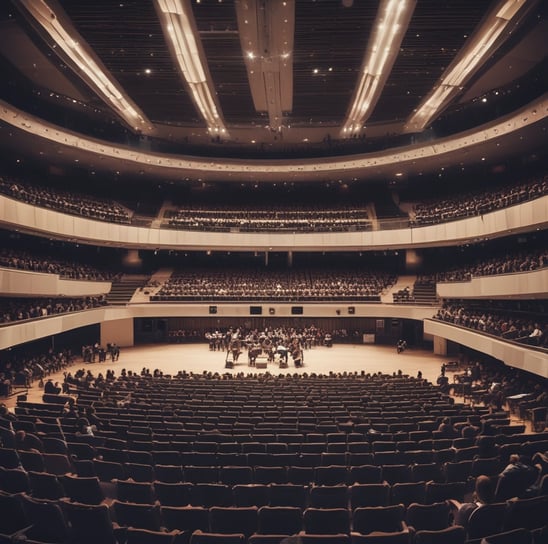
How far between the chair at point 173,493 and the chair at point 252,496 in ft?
2.16

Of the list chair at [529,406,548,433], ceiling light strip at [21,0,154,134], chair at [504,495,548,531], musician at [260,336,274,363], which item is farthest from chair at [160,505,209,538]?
musician at [260,336,274,363]

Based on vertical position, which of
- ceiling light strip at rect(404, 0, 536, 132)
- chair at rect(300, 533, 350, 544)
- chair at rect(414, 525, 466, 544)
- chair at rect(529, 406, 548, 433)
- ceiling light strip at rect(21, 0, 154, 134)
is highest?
ceiling light strip at rect(21, 0, 154, 134)

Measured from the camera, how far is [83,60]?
758 inches

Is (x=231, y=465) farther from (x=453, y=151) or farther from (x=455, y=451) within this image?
(x=453, y=151)

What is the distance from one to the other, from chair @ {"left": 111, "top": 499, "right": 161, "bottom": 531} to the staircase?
25.8m

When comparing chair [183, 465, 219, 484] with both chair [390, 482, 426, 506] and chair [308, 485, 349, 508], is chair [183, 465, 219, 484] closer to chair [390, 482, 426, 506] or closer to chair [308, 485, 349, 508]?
chair [308, 485, 349, 508]

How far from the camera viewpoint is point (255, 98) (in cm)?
2434

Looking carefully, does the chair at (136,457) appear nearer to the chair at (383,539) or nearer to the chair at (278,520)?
the chair at (278,520)

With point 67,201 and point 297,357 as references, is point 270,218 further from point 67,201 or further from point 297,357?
point 297,357

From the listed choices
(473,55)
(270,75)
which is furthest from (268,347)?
(473,55)

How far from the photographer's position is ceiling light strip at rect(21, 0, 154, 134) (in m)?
15.6

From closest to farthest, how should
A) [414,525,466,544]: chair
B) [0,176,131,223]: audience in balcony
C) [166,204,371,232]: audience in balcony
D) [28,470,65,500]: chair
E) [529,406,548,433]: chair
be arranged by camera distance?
[414,525,466,544]: chair, [28,470,65,500]: chair, [529,406,548,433]: chair, [0,176,131,223]: audience in balcony, [166,204,371,232]: audience in balcony

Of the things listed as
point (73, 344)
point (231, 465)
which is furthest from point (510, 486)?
point (73, 344)

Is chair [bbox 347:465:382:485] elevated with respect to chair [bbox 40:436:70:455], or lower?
lower
